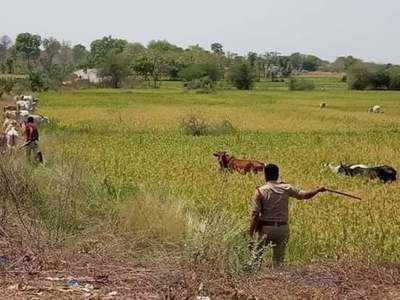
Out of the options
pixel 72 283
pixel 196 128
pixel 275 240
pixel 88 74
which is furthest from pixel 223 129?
pixel 88 74

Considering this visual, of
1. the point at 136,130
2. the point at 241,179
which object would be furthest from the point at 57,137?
the point at 241,179

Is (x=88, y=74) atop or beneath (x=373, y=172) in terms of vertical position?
atop

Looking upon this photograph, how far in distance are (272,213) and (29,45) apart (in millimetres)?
118405

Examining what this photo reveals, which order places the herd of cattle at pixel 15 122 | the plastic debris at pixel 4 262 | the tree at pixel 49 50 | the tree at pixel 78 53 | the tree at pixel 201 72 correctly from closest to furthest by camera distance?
the plastic debris at pixel 4 262, the herd of cattle at pixel 15 122, the tree at pixel 201 72, the tree at pixel 49 50, the tree at pixel 78 53

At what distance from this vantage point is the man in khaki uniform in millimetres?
6938

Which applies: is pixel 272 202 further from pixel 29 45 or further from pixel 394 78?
pixel 29 45

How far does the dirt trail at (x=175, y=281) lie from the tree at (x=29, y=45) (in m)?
117

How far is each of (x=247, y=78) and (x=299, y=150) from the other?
54.0 metres

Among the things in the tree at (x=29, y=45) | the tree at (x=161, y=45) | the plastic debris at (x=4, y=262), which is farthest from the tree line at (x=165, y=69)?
the plastic debris at (x=4, y=262)

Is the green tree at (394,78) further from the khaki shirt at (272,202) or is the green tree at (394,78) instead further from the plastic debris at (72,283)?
the plastic debris at (72,283)

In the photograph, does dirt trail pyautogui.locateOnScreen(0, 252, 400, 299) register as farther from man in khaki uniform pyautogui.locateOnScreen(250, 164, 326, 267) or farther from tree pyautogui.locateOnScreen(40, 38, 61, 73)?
tree pyautogui.locateOnScreen(40, 38, 61, 73)

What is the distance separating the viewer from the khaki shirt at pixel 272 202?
6926mm

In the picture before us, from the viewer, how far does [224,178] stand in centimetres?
1342

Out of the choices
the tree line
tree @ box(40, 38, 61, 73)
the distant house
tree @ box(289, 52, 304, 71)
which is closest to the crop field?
the tree line
